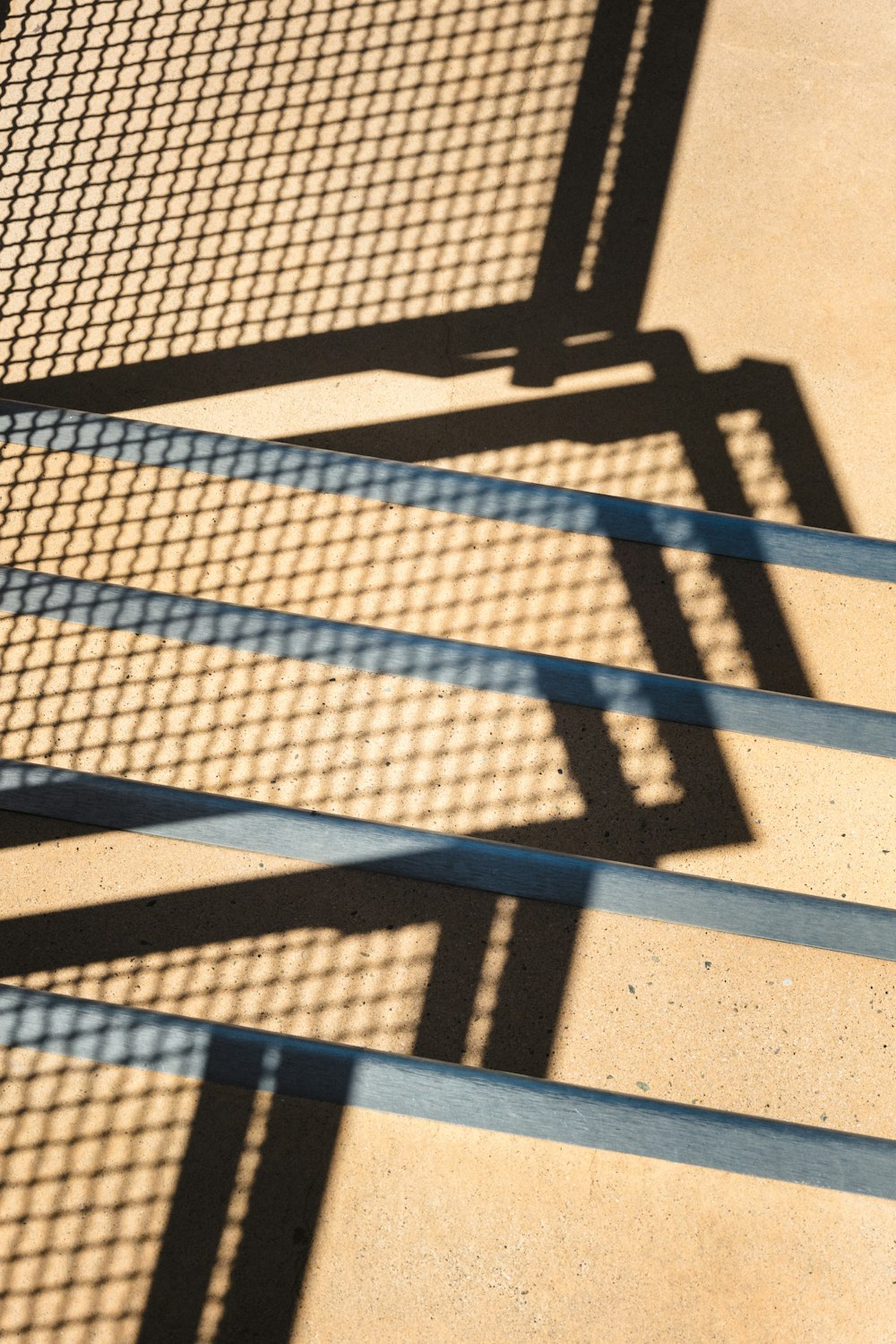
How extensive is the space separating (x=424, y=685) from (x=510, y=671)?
0.19m

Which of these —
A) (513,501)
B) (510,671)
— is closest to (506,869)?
(510,671)

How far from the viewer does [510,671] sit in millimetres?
2104

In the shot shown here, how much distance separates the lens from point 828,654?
219 cm

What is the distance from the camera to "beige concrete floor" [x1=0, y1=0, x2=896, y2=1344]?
6.41 ft

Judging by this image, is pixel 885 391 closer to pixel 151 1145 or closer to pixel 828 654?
pixel 828 654

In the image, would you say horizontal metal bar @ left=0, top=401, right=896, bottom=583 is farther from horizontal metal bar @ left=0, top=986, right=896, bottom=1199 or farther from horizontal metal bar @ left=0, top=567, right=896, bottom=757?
horizontal metal bar @ left=0, top=986, right=896, bottom=1199

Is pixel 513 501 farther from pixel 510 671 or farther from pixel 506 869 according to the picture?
pixel 506 869

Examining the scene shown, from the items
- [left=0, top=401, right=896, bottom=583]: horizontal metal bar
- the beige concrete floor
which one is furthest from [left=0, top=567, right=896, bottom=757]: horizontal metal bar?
[left=0, top=401, right=896, bottom=583]: horizontal metal bar

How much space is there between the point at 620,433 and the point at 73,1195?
2068 millimetres

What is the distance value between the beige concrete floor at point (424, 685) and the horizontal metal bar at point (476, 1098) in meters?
0.05

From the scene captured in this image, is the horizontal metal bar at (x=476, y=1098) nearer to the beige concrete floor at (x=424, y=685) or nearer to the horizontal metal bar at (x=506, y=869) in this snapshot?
the beige concrete floor at (x=424, y=685)

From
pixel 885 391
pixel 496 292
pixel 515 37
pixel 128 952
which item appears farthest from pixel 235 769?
pixel 515 37

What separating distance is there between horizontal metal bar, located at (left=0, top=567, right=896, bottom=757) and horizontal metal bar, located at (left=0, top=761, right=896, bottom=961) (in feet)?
1.11

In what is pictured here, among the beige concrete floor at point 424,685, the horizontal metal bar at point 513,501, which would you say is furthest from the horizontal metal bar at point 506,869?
the horizontal metal bar at point 513,501
